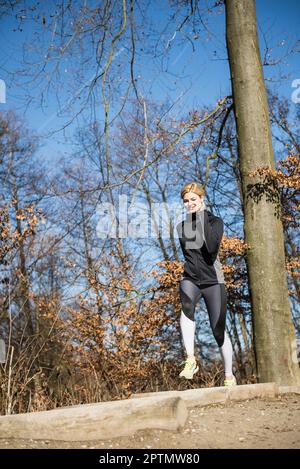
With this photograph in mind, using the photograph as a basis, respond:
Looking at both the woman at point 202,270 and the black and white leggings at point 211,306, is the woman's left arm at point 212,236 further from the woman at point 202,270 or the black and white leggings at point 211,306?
the black and white leggings at point 211,306

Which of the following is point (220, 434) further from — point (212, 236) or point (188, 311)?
point (212, 236)

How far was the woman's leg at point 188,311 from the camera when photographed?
15.0ft

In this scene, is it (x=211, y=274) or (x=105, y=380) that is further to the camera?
(x=105, y=380)

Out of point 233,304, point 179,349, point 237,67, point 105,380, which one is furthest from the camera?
point 179,349

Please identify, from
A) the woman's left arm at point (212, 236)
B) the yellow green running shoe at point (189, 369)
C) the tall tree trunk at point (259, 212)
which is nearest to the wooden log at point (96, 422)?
the yellow green running shoe at point (189, 369)

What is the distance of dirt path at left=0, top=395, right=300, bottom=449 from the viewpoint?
277cm

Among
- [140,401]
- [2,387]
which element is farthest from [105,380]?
[140,401]

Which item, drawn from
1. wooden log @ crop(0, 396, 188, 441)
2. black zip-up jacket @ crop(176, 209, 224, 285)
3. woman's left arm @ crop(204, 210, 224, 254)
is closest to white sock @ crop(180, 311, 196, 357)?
black zip-up jacket @ crop(176, 209, 224, 285)

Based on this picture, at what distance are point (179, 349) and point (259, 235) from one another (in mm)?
8657

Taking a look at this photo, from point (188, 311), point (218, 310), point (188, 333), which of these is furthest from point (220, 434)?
point (218, 310)

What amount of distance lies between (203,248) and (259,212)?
3.42 ft

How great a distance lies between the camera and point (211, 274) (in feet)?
15.5
